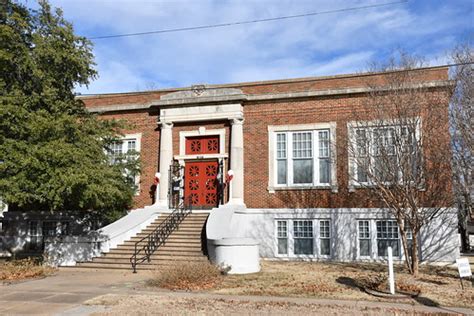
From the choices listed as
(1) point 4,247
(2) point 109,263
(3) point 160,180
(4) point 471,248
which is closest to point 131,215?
(3) point 160,180

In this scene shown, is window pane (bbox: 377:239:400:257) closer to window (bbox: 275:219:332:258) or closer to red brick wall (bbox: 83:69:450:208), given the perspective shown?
red brick wall (bbox: 83:69:450:208)

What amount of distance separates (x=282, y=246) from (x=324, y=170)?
3.75 metres

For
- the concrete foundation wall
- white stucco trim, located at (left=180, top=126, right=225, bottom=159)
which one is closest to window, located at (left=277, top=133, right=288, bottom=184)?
the concrete foundation wall

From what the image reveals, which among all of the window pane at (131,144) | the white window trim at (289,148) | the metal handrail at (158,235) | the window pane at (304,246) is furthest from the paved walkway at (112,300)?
the window pane at (131,144)

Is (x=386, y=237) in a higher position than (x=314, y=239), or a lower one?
higher

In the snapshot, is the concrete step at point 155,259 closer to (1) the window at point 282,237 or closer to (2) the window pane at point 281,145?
(1) the window at point 282,237

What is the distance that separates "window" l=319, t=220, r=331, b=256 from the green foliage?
8387 millimetres

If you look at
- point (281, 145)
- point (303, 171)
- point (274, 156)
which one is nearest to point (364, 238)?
point (303, 171)

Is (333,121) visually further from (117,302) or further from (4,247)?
(4,247)

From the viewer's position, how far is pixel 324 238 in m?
19.0

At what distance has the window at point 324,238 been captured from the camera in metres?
19.0

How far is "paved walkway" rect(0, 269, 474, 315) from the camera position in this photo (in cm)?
945

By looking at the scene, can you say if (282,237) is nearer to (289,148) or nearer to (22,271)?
(289,148)

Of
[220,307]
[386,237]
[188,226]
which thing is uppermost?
[188,226]
